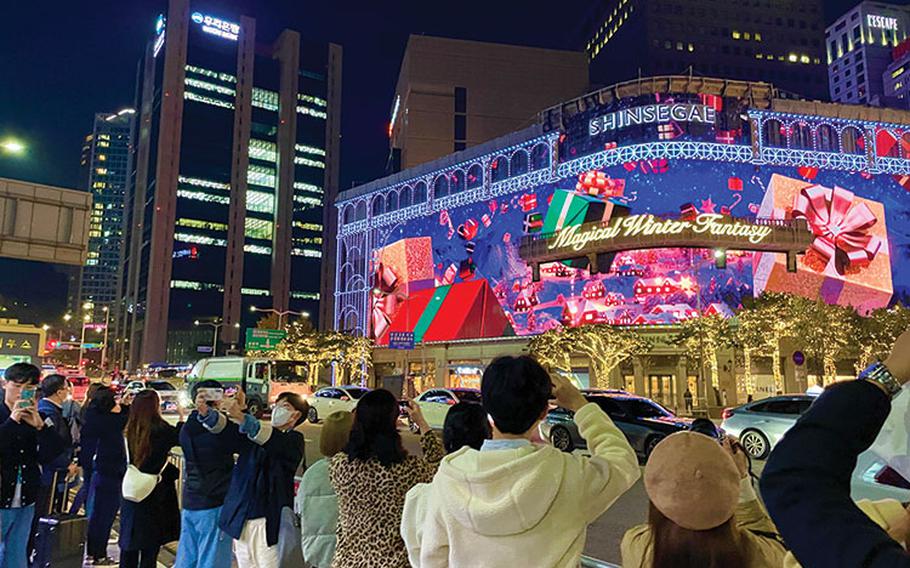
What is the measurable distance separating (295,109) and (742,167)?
88377 mm

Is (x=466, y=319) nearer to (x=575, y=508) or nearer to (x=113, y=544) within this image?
(x=113, y=544)

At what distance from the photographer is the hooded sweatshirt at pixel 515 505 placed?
7.42 ft

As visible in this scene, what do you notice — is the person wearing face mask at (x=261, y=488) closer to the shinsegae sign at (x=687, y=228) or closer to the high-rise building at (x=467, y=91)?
the shinsegae sign at (x=687, y=228)

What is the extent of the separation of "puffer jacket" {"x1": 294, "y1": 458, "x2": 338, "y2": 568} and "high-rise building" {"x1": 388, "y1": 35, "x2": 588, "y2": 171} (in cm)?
7116

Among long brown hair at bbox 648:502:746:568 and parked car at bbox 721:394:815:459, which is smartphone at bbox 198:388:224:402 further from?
parked car at bbox 721:394:815:459

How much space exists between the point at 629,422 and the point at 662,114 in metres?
30.4

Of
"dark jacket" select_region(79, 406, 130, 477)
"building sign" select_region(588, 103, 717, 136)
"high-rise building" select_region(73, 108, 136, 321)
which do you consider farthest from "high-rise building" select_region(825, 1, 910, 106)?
"high-rise building" select_region(73, 108, 136, 321)

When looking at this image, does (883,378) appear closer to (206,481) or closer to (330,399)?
(206,481)

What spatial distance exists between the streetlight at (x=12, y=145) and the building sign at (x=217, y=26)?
103 metres

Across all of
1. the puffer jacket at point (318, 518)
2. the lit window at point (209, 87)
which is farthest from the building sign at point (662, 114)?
the lit window at point (209, 87)

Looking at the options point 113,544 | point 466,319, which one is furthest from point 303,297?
point 113,544

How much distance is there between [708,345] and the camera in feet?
107

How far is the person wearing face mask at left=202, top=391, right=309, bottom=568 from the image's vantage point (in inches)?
186

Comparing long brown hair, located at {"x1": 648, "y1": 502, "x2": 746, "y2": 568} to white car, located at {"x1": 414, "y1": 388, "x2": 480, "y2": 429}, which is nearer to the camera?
long brown hair, located at {"x1": 648, "y1": 502, "x2": 746, "y2": 568}
